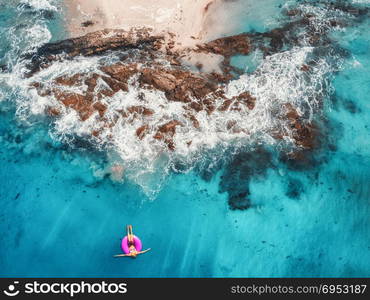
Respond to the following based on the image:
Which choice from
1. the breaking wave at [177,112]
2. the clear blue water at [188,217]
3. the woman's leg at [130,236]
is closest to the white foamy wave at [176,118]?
the breaking wave at [177,112]

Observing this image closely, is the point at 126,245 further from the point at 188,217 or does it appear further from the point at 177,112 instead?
the point at 177,112

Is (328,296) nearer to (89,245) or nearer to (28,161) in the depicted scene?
(89,245)

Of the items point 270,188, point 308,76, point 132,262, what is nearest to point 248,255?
point 270,188

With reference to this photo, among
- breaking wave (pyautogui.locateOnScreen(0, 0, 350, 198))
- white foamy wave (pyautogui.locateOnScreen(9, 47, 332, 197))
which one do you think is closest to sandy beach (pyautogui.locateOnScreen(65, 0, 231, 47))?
breaking wave (pyautogui.locateOnScreen(0, 0, 350, 198))

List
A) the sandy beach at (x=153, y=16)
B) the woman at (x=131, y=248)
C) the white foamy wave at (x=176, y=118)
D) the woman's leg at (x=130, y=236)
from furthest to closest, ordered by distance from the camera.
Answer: the sandy beach at (x=153, y=16) < the white foamy wave at (x=176, y=118) < the woman's leg at (x=130, y=236) < the woman at (x=131, y=248)

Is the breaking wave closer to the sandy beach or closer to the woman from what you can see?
the woman

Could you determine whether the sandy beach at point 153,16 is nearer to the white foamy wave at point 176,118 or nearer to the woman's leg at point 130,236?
the white foamy wave at point 176,118
